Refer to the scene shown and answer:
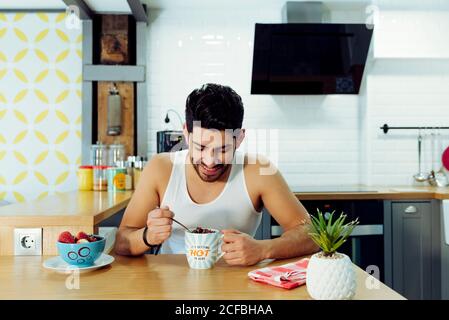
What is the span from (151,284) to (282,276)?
0.27 m

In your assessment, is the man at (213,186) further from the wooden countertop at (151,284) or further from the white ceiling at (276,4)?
the white ceiling at (276,4)

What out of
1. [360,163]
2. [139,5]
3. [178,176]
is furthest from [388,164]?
[178,176]

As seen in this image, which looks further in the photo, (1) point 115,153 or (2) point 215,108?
(1) point 115,153

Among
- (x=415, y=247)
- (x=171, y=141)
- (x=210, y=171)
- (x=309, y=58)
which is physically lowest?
(x=415, y=247)

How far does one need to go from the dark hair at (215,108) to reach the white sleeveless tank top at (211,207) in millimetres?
183

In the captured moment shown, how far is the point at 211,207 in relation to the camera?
142cm

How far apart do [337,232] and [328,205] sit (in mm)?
1851

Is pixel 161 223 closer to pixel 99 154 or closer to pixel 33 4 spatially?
pixel 99 154

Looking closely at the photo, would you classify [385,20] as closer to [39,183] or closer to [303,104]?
[303,104]

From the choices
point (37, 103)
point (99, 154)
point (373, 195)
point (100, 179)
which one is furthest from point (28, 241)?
point (37, 103)

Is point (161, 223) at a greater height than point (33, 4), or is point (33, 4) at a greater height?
point (33, 4)

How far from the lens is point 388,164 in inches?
127

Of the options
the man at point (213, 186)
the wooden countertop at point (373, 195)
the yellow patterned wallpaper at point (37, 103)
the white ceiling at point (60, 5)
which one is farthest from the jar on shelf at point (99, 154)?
the man at point (213, 186)

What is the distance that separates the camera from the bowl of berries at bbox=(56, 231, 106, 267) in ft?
3.50
